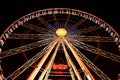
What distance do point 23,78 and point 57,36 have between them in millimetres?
1357

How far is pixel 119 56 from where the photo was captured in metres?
8.89

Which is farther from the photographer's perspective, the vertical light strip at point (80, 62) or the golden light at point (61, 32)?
the golden light at point (61, 32)

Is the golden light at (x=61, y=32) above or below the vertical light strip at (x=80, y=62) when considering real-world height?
above

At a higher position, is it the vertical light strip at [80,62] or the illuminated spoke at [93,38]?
the illuminated spoke at [93,38]

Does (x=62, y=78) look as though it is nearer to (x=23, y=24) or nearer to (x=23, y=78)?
(x=23, y=78)

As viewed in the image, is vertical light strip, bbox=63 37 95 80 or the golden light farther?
the golden light

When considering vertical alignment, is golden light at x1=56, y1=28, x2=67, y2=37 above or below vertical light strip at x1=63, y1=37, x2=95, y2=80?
above

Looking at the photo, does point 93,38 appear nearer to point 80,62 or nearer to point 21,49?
point 80,62

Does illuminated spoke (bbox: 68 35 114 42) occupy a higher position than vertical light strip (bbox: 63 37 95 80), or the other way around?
illuminated spoke (bbox: 68 35 114 42)

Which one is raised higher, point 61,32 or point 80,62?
point 61,32

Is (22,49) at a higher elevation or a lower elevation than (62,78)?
higher

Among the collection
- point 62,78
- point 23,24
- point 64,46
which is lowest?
point 62,78

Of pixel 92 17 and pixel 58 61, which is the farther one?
pixel 58 61

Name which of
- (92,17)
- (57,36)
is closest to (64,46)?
(57,36)
